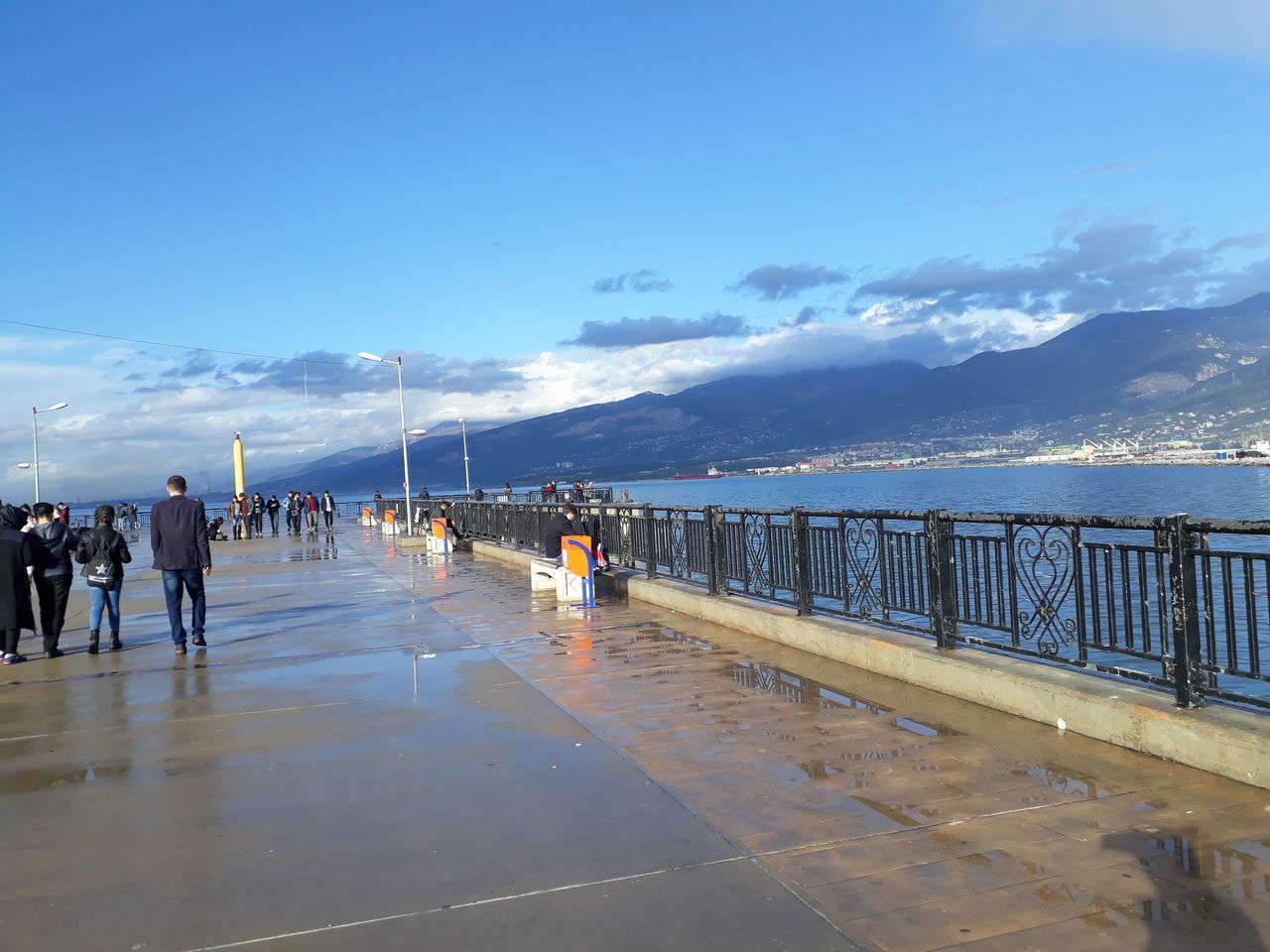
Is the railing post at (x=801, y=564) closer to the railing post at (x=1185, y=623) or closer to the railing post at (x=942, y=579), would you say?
the railing post at (x=942, y=579)

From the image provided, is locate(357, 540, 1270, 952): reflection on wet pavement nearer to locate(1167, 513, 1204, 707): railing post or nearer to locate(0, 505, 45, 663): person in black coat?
locate(1167, 513, 1204, 707): railing post

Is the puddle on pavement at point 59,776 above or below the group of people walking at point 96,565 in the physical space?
below

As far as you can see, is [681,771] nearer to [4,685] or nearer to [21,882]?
[21,882]

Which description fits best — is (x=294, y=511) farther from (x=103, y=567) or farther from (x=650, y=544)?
(x=103, y=567)

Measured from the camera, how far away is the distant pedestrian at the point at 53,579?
11.3 metres

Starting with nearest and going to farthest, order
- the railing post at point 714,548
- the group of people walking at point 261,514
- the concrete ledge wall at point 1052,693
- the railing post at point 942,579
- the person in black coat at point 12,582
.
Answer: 1. the concrete ledge wall at point 1052,693
2. the railing post at point 942,579
3. the person in black coat at point 12,582
4. the railing post at point 714,548
5. the group of people walking at point 261,514

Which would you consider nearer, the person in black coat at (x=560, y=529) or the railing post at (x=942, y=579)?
the railing post at (x=942, y=579)

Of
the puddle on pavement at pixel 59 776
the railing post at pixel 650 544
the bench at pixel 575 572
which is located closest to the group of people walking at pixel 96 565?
the puddle on pavement at pixel 59 776

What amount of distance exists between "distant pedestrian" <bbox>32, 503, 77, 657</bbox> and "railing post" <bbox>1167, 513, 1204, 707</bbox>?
35.9ft

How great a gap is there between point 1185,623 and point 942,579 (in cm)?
221

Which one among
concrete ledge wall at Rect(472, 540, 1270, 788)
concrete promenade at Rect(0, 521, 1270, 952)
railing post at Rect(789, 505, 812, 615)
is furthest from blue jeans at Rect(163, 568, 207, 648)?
railing post at Rect(789, 505, 812, 615)

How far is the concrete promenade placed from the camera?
3.85 m

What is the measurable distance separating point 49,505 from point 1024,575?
10.7 metres

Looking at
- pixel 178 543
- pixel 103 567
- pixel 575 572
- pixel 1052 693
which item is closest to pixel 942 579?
pixel 1052 693
